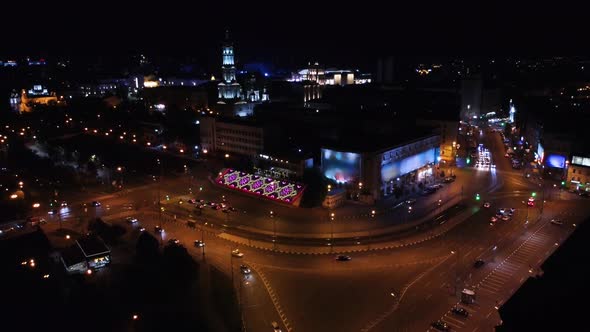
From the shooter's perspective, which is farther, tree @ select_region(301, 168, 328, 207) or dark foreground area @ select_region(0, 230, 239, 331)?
tree @ select_region(301, 168, 328, 207)

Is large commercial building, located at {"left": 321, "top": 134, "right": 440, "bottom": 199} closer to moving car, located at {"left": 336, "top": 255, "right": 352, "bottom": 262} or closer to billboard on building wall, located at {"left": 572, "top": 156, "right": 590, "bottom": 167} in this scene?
moving car, located at {"left": 336, "top": 255, "right": 352, "bottom": 262}

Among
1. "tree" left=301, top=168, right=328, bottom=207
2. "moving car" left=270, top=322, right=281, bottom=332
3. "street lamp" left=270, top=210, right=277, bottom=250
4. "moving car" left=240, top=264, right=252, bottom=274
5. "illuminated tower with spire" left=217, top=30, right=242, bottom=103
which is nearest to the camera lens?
"moving car" left=270, top=322, right=281, bottom=332

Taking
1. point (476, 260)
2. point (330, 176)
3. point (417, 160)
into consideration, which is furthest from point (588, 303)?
point (417, 160)

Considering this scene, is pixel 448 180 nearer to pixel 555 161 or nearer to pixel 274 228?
pixel 555 161

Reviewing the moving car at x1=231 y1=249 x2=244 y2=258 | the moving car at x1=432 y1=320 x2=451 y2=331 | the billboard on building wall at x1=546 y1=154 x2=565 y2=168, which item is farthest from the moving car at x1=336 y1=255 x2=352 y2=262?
the billboard on building wall at x1=546 y1=154 x2=565 y2=168

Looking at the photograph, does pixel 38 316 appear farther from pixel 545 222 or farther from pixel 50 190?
pixel 545 222
